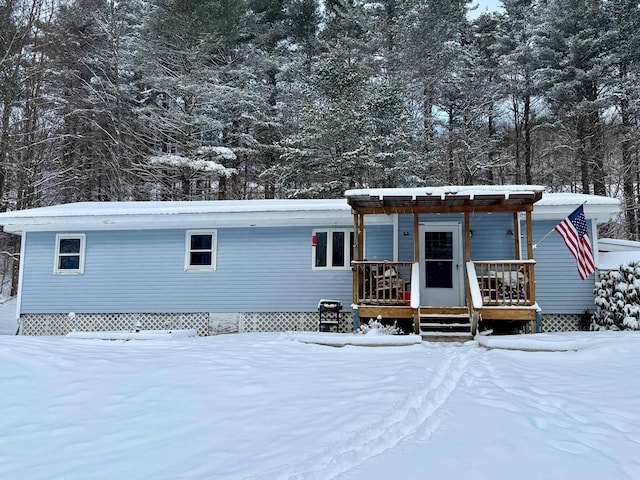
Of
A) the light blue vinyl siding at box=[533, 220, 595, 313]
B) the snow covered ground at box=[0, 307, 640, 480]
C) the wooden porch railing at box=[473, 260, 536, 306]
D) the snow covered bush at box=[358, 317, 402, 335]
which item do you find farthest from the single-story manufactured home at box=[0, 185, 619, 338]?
the snow covered ground at box=[0, 307, 640, 480]

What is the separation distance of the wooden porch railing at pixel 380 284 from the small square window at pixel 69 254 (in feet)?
21.8

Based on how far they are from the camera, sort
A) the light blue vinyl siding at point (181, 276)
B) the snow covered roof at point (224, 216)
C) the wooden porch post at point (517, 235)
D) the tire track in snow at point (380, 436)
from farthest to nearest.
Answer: the light blue vinyl siding at point (181, 276), the snow covered roof at point (224, 216), the wooden porch post at point (517, 235), the tire track in snow at point (380, 436)

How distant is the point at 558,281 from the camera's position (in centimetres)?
941

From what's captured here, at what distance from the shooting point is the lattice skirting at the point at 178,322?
10.0 m

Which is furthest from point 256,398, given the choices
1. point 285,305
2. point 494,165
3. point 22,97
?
point 22,97

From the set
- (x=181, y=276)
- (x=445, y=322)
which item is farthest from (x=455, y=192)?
(x=181, y=276)

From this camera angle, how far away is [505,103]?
2097 cm

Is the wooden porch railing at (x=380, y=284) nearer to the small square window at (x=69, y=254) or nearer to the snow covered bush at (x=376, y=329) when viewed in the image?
the snow covered bush at (x=376, y=329)

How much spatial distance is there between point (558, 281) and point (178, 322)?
831 centimetres

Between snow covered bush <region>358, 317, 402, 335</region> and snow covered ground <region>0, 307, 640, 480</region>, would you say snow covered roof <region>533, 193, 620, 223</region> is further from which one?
snow covered ground <region>0, 307, 640, 480</region>

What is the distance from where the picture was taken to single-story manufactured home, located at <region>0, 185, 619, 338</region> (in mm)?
9141

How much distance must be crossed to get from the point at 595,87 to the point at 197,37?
1608 cm

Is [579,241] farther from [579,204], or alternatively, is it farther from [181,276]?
[181,276]

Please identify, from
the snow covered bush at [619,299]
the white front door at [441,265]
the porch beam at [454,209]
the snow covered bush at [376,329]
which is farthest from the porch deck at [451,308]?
the snow covered bush at [619,299]
